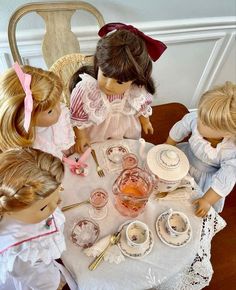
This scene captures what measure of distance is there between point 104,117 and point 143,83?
0.22 meters

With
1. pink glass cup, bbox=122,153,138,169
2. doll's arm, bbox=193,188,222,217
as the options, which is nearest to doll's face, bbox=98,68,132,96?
pink glass cup, bbox=122,153,138,169

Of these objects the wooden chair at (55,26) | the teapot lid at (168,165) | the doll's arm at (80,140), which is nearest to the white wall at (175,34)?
the wooden chair at (55,26)

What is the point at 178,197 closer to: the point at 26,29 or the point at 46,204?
the point at 46,204

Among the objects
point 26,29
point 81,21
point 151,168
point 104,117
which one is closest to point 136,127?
point 104,117

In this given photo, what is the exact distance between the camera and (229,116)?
38.5 inches

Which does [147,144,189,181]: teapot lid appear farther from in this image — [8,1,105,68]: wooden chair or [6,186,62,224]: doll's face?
[8,1,105,68]: wooden chair

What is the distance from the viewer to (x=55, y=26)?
4.42 feet

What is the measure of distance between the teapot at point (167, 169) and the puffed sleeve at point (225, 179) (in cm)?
15

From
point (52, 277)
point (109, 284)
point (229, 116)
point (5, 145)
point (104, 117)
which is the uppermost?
point (229, 116)

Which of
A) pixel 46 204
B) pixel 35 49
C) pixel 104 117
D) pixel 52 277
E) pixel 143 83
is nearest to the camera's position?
pixel 46 204

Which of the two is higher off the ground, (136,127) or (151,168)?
(151,168)

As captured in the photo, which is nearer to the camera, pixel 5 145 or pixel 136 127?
pixel 5 145

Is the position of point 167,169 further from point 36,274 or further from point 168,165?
point 36,274

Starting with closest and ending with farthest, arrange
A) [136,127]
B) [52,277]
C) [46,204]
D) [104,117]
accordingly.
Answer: [46,204], [52,277], [104,117], [136,127]
